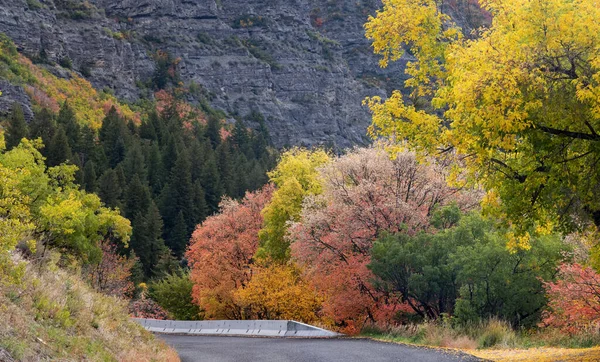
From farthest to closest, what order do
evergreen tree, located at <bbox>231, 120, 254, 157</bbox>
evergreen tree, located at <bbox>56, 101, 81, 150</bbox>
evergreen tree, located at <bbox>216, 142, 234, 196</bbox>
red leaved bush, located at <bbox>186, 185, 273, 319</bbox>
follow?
evergreen tree, located at <bbox>231, 120, 254, 157</bbox>
evergreen tree, located at <bbox>216, 142, 234, 196</bbox>
evergreen tree, located at <bbox>56, 101, 81, 150</bbox>
red leaved bush, located at <bbox>186, 185, 273, 319</bbox>

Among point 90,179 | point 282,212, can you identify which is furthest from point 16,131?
point 282,212

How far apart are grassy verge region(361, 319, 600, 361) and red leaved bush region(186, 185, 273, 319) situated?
25.4 meters

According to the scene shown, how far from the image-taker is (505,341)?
20.2 meters

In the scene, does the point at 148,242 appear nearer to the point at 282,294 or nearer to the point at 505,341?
the point at 282,294

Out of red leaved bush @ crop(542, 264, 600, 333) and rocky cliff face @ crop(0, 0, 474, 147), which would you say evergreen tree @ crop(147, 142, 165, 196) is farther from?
red leaved bush @ crop(542, 264, 600, 333)

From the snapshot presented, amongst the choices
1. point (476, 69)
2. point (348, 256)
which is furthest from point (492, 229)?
point (476, 69)

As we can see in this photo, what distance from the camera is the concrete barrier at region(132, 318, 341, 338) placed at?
107ft

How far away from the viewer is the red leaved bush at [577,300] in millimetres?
19719

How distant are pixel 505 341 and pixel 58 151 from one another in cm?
6664

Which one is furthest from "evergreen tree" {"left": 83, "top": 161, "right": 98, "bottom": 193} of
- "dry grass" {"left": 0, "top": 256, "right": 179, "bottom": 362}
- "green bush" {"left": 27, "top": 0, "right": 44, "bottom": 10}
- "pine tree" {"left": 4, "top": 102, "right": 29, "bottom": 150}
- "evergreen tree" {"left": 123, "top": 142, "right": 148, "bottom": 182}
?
"green bush" {"left": 27, "top": 0, "right": 44, "bottom": 10}

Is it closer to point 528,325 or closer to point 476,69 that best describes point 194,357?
point 528,325

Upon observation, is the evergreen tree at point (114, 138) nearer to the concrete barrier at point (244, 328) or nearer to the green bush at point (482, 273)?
the concrete barrier at point (244, 328)

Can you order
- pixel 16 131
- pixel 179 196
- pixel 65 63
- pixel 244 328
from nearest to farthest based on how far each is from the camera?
pixel 244 328 → pixel 16 131 → pixel 179 196 → pixel 65 63

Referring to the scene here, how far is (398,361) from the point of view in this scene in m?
16.6
